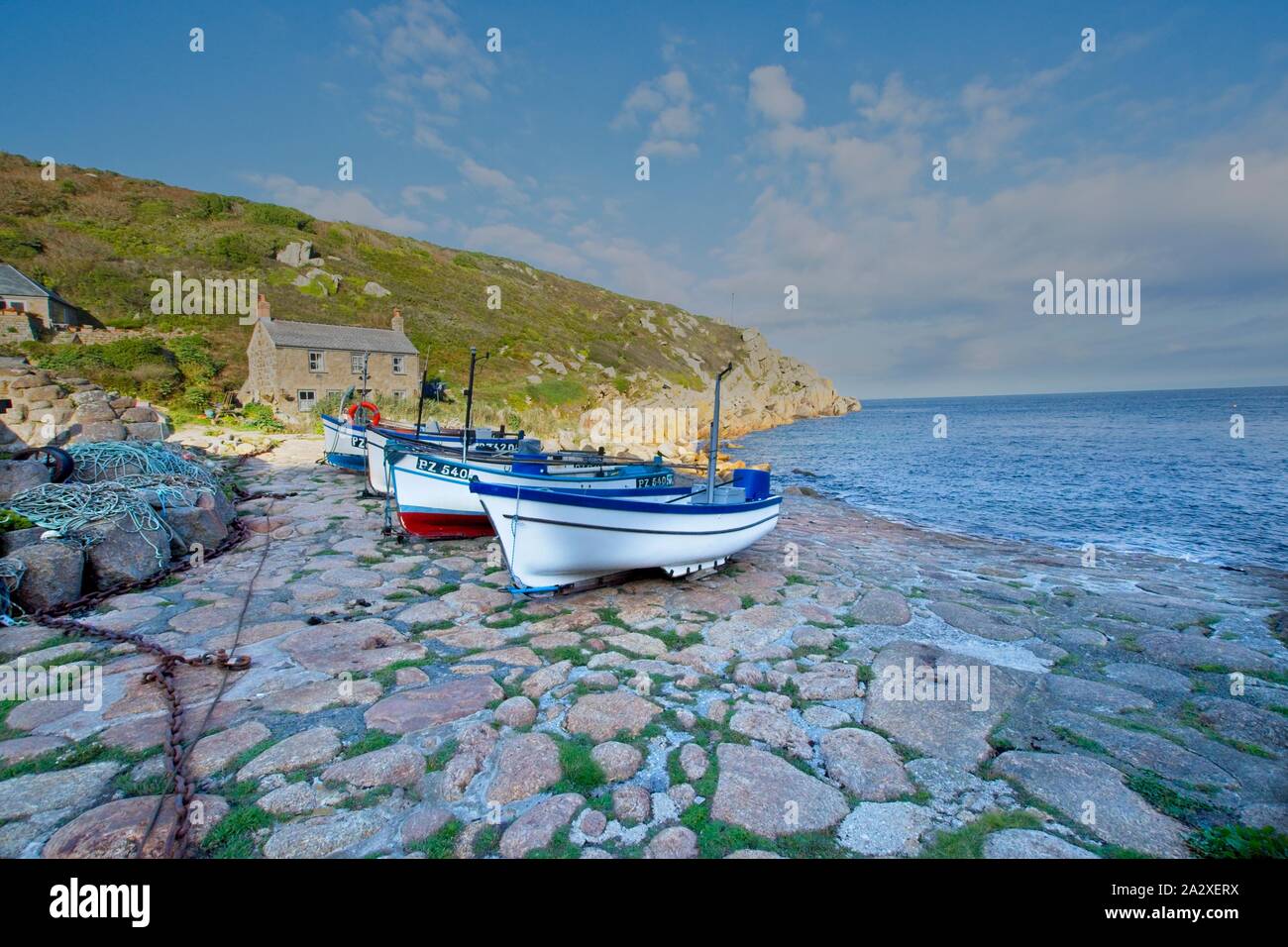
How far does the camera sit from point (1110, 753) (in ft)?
12.9

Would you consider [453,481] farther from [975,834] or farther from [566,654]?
[975,834]

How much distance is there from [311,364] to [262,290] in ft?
57.0

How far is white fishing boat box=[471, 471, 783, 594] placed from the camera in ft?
22.1

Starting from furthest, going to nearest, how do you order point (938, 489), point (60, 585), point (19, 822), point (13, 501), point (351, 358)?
1. point (351, 358)
2. point (938, 489)
3. point (13, 501)
4. point (60, 585)
5. point (19, 822)

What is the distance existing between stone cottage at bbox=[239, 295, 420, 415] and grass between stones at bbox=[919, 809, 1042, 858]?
33.6 meters

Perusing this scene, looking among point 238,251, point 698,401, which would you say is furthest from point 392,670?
point 238,251

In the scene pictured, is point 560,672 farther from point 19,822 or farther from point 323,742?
point 19,822

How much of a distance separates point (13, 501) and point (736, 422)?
180ft

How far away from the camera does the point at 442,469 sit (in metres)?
9.83

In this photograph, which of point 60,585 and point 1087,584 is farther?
point 1087,584

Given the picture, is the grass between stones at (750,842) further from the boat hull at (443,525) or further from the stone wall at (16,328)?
the stone wall at (16,328)

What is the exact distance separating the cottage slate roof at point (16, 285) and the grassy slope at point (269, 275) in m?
4.09

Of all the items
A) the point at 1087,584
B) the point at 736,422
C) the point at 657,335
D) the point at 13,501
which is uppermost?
the point at 657,335
